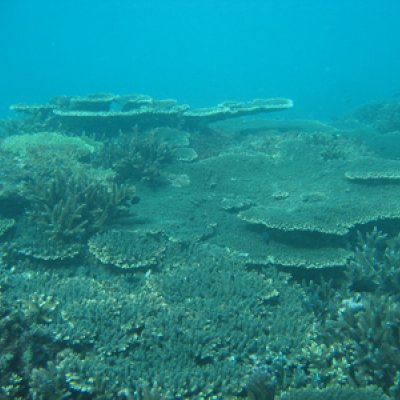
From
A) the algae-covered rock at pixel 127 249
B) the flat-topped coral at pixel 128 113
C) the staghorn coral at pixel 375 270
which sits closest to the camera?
the staghorn coral at pixel 375 270

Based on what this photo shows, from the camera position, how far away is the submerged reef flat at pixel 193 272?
426 centimetres

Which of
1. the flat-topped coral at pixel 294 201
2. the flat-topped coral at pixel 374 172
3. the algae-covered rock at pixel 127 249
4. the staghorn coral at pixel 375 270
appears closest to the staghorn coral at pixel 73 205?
the algae-covered rock at pixel 127 249

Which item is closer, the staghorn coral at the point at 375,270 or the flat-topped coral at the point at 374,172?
the staghorn coral at the point at 375,270

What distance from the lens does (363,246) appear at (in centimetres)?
667

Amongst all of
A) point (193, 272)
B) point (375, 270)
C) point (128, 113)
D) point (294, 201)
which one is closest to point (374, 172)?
point (294, 201)

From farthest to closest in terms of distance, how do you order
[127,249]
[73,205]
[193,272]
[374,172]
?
[374,172] → [73,205] → [127,249] → [193,272]

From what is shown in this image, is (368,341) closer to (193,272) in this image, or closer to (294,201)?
(193,272)

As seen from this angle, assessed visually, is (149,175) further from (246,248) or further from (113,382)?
(113,382)

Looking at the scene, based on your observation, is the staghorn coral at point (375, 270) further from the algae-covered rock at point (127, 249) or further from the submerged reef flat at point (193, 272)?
the algae-covered rock at point (127, 249)

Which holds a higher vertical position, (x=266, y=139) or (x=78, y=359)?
(x=266, y=139)

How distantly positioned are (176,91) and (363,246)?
232 feet

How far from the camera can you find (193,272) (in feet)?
20.0

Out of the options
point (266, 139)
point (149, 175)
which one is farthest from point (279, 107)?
point (149, 175)

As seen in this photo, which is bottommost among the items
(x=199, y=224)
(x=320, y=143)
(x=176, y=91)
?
(x=199, y=224)
